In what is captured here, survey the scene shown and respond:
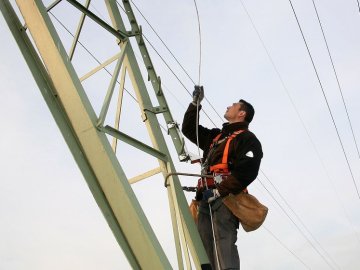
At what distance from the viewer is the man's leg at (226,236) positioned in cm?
408

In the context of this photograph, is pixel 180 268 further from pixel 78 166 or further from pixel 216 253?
pixel 78 166

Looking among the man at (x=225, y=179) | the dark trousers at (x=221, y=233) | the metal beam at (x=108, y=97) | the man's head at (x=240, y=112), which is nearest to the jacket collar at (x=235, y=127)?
the man at (x=225, y=179)

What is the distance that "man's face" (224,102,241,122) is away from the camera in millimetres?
4973

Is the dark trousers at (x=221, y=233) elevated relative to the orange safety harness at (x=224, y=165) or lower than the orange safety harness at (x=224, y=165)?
lower

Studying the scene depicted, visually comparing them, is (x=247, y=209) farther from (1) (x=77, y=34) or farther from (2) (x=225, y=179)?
(1) (x=77, y=34)

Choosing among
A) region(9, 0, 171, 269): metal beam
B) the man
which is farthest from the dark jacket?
region(9, 0, 171, 269): metal beam

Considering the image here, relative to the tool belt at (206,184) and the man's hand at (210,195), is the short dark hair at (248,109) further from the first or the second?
the man's hand at (210,195)

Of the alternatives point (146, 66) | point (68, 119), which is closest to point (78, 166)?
point (68, 119)

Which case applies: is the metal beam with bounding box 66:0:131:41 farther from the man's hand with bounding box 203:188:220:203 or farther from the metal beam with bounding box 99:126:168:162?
the man's hand with bounding box 203:188:220:203

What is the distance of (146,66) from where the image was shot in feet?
18.0

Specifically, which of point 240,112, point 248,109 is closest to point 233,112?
point 240,112

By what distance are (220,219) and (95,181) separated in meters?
1.32

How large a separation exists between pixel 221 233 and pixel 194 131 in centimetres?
132

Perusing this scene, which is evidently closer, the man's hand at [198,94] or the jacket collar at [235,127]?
the jacket collar at [235,127]
